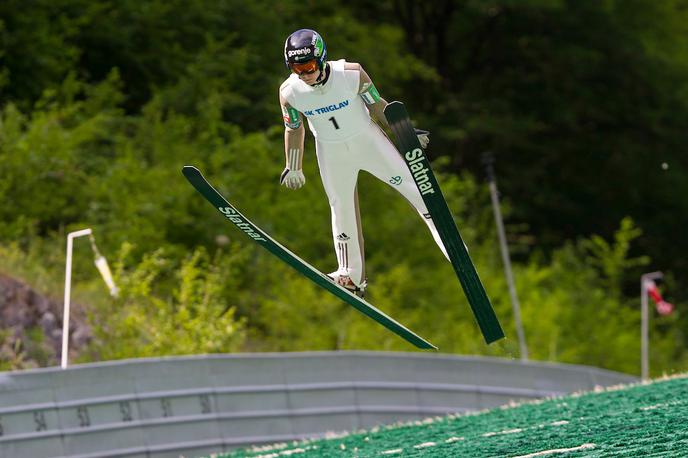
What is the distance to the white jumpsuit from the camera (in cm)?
719

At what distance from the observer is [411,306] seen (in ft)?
59.5

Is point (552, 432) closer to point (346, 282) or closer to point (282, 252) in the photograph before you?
point (346, 282)

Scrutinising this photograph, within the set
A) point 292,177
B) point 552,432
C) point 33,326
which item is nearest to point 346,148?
point 292,177

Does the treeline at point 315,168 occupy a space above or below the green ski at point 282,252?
above

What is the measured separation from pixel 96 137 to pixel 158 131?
0.80 meters

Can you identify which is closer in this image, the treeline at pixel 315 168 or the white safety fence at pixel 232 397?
the white safety fence at pixel 232 397

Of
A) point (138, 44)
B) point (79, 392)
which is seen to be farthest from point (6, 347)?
point (138, 44)

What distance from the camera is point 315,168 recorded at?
1792cm

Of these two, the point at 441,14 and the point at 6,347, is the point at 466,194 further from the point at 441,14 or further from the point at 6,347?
the point at 6,347

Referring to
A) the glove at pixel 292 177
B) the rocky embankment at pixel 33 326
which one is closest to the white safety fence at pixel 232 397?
the rocky embankment at pixel 33 326

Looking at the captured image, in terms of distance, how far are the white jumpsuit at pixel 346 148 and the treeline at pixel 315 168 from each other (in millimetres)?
5834

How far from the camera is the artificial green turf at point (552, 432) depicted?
6.77 metres

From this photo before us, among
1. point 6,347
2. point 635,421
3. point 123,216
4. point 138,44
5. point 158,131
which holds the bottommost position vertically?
point 635,421

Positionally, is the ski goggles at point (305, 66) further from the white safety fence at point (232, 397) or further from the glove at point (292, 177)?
the white safety fence at point (232, 397)
